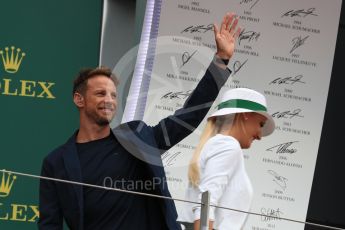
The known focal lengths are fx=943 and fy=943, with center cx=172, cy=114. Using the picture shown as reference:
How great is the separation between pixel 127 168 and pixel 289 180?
1.66 metres

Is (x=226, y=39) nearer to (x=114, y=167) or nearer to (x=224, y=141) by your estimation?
(x=224, y=141)

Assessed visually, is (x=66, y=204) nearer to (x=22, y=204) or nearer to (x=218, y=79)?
(x=218, y=79)

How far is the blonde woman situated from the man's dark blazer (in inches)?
4.6

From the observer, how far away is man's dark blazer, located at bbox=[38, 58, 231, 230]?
324 centimetres

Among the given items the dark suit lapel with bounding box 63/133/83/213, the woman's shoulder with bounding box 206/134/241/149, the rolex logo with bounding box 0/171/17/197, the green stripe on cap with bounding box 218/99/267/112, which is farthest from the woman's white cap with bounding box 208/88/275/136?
the rolex logo with bounding box 0/171/17/197

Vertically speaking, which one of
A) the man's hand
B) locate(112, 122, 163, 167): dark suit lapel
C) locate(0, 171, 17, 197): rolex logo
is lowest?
locate(0, 171, 17, 197): rolex logo

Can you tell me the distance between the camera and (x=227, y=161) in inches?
131

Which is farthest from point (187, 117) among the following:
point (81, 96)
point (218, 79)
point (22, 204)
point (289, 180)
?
point (22, 204)

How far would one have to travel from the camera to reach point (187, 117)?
11.0 feet
